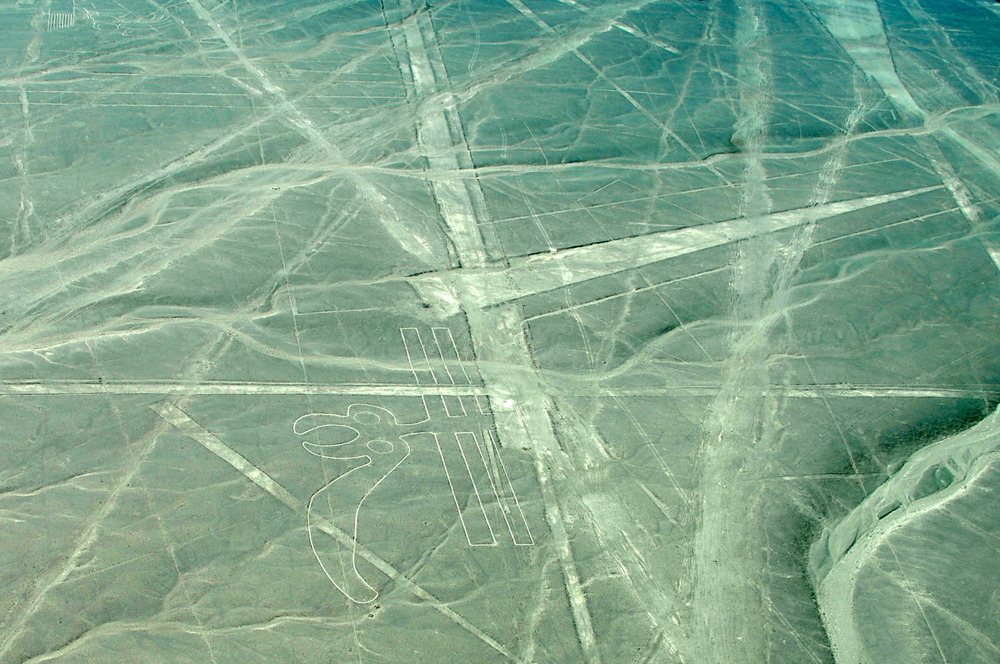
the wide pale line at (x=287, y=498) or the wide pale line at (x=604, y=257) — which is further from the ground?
the wide pale line at (x=604, y=257)

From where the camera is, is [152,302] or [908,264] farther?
[908,264]

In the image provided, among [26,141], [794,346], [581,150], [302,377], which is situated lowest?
[794,346]

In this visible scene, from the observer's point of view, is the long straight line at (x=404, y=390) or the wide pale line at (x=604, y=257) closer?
the long straight line at (x=404, y=390)

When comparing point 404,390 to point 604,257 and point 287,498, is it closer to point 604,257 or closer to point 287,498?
point 287,498

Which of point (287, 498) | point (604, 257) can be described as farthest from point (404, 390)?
point (604, 257)

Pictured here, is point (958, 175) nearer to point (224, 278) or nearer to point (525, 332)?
point (525, 332)

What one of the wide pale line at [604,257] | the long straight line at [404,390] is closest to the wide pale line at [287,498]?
the long straight line at [404,390]

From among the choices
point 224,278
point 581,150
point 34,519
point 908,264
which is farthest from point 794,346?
point 34,519

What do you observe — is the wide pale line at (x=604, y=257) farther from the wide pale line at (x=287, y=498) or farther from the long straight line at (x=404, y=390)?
the wide pale line at (x=287, y=498)

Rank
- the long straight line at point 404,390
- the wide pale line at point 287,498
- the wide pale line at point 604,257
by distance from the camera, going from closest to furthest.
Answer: the wide pale line at point 287,498 < the long straight line at point 404,390 < the wide pale line at point 604,257
